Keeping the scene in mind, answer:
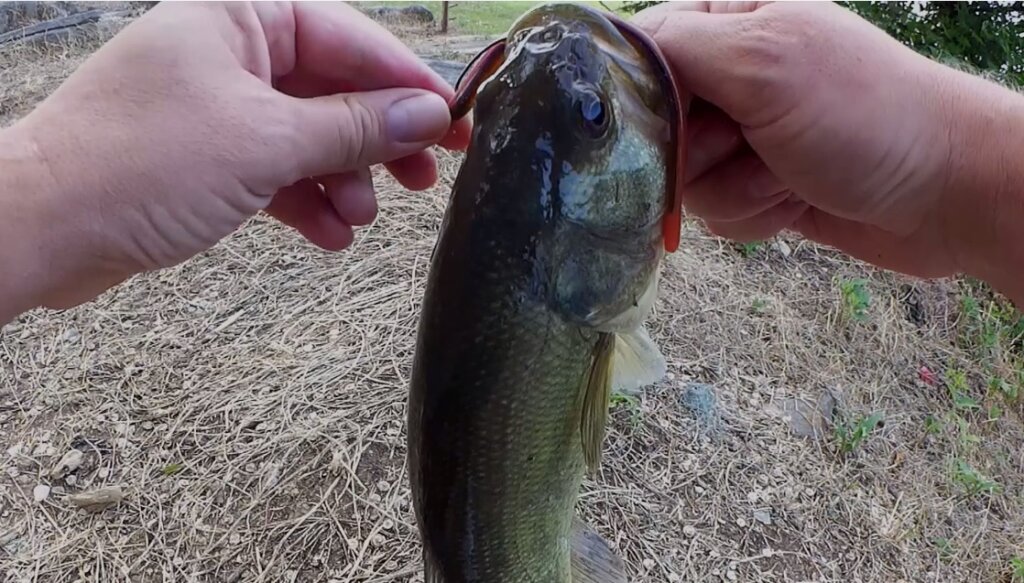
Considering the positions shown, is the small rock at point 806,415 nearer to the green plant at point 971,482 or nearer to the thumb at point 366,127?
the green plant at point 971,482

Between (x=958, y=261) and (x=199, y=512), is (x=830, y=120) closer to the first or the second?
(x=958, y=261)

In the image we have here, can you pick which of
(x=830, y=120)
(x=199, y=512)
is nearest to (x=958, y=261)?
(x=830, y=120)

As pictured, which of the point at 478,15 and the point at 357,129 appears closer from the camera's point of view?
the point at 357,129

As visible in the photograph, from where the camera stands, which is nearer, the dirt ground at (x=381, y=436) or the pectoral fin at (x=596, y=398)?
the pectoral fin at (x=596, y=398)

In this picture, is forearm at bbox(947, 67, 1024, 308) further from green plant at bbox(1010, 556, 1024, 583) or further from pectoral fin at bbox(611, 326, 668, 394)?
green plant at bbox(1010, 556, 1024, 583)

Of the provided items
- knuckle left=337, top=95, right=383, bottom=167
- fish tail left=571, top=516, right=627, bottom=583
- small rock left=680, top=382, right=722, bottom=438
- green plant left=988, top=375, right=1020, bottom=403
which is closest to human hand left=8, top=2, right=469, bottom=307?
knuckle left=337, top=95, right=383, bottom=167

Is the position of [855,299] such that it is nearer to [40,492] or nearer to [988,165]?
[988,165]

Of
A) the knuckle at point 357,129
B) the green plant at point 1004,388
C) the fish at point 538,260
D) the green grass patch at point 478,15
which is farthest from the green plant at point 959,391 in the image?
the green grass patch at point 478,15

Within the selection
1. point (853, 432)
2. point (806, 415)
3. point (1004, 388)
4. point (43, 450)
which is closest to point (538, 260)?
point (43, 450)
